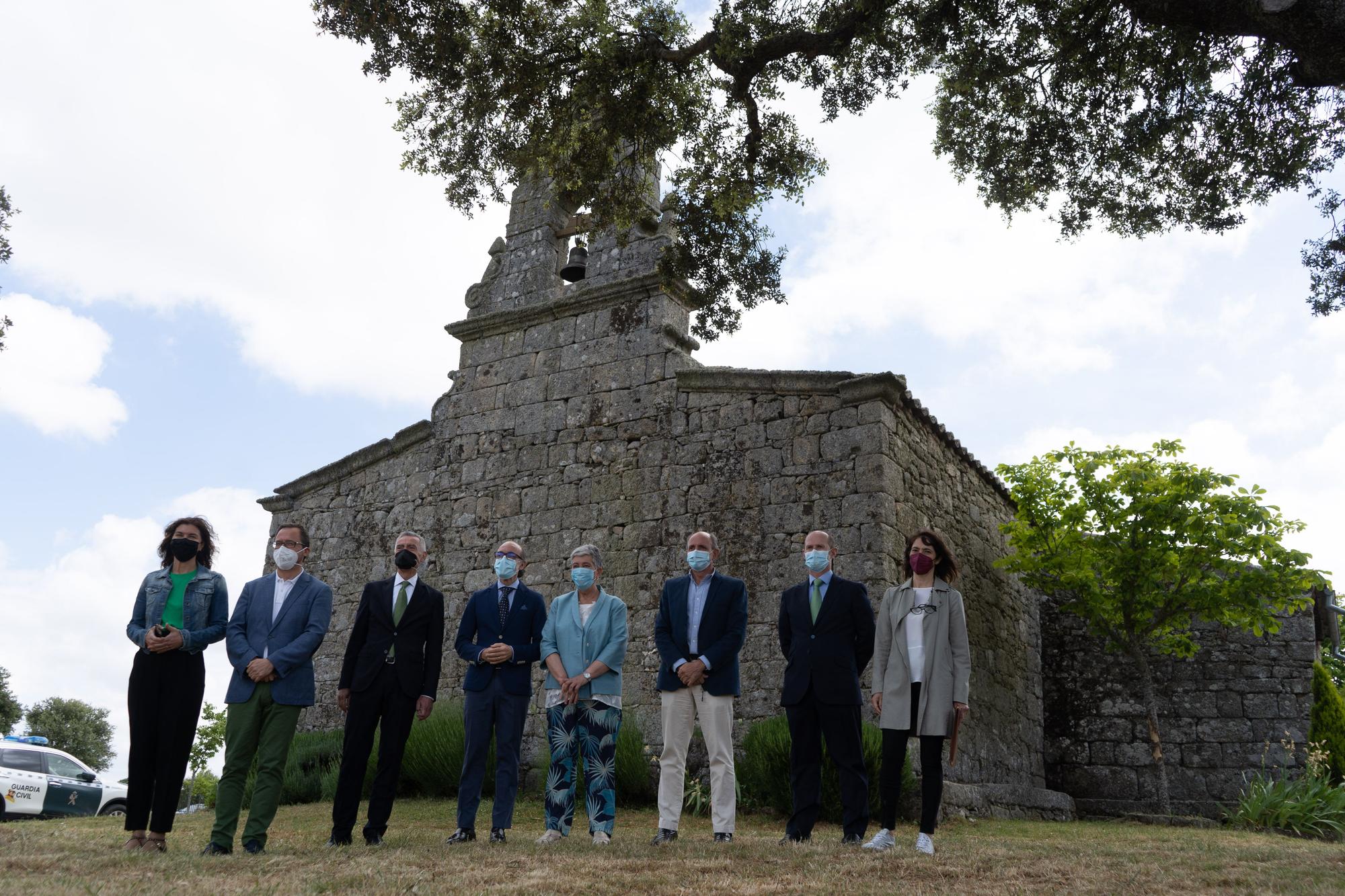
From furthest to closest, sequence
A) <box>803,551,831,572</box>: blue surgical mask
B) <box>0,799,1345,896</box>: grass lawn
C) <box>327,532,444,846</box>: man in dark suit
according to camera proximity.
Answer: <box>803,551,831,572</box>: blue surgical mask → <box>327,532,444,846</box>: man in dark suit → <box>0,799,1345,896</box>: grass lawn

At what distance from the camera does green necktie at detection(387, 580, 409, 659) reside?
18.2 feet

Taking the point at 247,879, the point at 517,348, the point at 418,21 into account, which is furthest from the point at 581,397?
the point at 247,879

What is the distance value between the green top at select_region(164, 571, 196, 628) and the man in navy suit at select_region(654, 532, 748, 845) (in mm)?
2423

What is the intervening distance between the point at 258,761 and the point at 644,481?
5.13 m

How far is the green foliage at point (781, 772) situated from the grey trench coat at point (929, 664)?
89.2 inches

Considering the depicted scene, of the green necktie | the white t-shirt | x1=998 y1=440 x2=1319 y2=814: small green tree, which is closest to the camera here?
the white t-shirt

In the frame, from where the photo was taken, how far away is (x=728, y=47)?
740 cm

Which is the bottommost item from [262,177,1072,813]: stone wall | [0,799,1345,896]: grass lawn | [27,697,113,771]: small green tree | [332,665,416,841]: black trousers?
[27,697,113,771]: small green tree

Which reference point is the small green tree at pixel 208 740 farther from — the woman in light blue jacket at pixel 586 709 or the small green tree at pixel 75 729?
the woman in light blue jacket at pixel 586 709

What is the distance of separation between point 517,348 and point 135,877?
7.49 metres

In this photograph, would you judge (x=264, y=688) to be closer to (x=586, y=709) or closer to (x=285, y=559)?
(x=285, y=559)

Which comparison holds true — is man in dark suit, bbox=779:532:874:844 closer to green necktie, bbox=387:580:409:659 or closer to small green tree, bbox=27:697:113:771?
green necktie, bbox=387:580:409:659

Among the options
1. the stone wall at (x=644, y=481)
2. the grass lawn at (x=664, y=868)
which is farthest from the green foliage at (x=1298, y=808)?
the grass lawn at (x=664, y=868)

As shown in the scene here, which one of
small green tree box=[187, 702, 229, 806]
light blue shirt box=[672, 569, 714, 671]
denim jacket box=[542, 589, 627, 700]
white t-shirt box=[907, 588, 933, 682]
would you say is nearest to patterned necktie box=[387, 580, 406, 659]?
denim jacket box=[542, 589, 627, 700]
